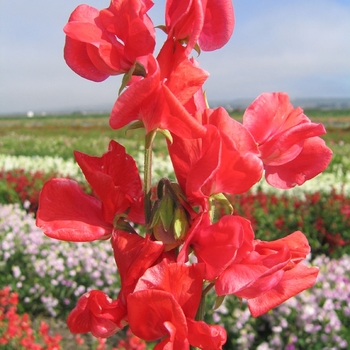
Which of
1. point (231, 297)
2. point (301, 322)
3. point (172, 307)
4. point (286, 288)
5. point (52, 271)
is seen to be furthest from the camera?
point (52, 271)

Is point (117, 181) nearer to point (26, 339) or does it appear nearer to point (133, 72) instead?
point (133, 72)

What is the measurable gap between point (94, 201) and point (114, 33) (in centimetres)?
26

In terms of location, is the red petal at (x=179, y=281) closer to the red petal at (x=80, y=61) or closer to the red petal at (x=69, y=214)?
the red petal at (x=69, y=214)

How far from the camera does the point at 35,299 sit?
3.43 metres

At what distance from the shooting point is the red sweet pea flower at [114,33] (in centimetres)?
64

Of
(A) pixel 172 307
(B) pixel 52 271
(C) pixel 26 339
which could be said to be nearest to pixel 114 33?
(A) pixel 172 307

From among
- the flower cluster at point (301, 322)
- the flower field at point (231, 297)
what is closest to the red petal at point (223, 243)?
the flower field at point (231, 297)

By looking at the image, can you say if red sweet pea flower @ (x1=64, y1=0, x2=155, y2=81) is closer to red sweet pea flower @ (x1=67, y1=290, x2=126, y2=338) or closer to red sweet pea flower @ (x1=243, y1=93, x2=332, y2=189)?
red sweet pea flower @ (x1=243, y1=93, x2=332, y2=189)

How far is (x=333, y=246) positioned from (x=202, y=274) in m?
3.96

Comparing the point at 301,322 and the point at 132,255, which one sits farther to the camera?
the point at 301,322

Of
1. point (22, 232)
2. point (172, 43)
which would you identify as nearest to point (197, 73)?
point (172, 43)

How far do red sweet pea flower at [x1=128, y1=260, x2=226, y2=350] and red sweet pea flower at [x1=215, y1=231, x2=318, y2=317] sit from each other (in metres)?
0.04

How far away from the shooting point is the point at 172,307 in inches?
23.0

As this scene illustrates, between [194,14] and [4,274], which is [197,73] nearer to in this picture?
[194,14]
